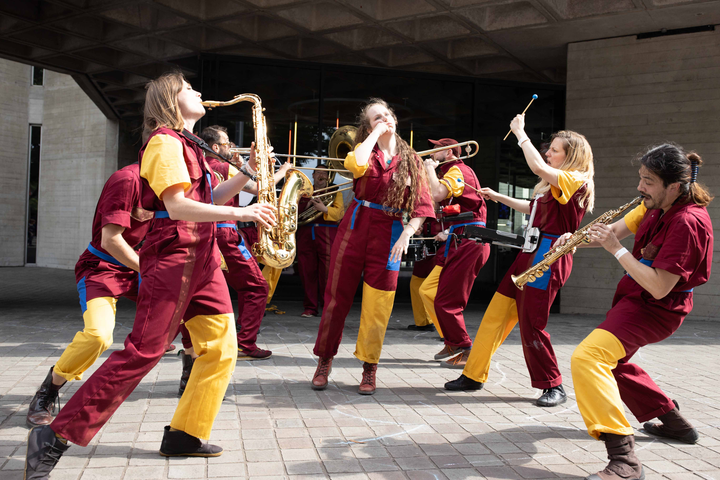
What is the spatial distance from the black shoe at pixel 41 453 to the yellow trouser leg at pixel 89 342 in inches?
31.9

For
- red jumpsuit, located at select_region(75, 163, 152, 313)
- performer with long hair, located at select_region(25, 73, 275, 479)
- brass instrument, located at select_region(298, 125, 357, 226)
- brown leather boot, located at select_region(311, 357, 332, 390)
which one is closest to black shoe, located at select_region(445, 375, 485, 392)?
brown leather boot, located at select_region(311, 357, 332, 390)

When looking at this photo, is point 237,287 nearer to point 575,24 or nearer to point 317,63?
point 317,63

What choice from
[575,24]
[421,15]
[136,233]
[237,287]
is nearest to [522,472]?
[136,233]

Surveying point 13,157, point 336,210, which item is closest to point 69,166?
point 13,157

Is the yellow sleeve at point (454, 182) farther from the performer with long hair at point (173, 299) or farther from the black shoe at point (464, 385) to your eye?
the performer with long hair at point (173, 299)

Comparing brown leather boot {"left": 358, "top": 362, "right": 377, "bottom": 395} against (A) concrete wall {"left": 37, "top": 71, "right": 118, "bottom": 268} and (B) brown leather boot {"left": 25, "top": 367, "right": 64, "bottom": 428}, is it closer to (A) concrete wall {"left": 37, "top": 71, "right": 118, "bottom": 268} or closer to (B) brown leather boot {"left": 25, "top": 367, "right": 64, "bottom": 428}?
(B) brown leather boot {"left": 25, "top": 367, "right": 64, "bottom": 428}

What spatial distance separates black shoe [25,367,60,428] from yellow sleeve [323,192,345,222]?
16.6 ft

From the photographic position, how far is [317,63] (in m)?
9.65

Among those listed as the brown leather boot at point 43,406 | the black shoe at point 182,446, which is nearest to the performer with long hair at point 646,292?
the black shoe at point 182,446

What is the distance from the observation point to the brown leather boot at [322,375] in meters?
4.30

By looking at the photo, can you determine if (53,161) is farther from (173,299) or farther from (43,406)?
(173,299)

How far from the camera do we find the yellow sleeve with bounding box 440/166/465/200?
5.12 m

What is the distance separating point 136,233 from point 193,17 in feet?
19.1

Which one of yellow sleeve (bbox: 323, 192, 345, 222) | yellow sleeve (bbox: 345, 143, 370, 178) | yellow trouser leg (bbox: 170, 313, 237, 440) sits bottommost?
yellow trouser leg (bbox: 170, 313, 237, 440)
